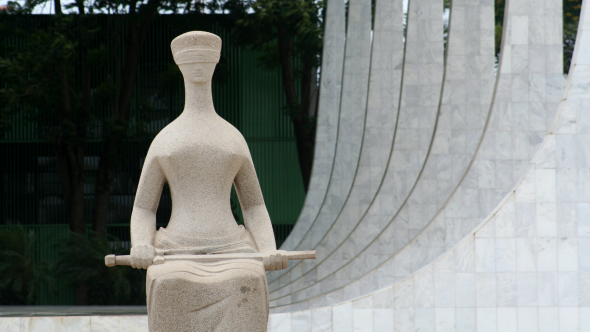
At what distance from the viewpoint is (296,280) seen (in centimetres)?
1599

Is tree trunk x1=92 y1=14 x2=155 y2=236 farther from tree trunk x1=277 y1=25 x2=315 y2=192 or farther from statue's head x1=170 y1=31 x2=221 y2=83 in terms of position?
statue's head x1=170 y1=31 x2=221 y2=83

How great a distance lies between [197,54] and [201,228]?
1.22 metres

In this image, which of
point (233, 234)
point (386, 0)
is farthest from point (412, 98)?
point (233, 234)

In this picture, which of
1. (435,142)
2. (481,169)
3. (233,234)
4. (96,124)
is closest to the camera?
(233,234)

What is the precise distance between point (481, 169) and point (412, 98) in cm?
365

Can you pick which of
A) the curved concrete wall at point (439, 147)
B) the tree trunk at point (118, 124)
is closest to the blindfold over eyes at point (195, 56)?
the curved concrete wall at point (439, 147)

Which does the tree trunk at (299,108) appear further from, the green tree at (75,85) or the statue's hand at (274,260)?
the statue's hand at (274,260)

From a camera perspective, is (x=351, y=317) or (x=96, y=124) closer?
(x=351, y=317)

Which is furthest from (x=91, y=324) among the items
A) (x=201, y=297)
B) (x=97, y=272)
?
(x=97, y=272)

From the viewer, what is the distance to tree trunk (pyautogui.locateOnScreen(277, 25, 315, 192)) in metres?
23.6

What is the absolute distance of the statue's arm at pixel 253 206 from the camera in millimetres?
5754

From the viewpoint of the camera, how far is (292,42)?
2400 centimetres

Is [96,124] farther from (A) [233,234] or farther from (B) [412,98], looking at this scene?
(A) [233,234]

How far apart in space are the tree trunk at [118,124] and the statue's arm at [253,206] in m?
18.0
